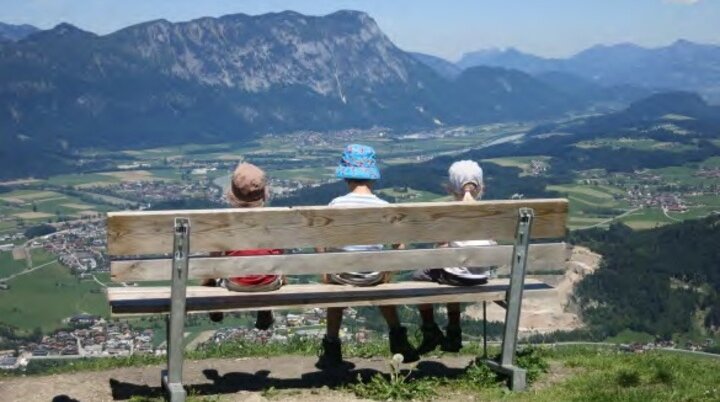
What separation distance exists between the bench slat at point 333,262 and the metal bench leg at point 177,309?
0.07m

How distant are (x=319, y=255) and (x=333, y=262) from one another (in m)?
0.12

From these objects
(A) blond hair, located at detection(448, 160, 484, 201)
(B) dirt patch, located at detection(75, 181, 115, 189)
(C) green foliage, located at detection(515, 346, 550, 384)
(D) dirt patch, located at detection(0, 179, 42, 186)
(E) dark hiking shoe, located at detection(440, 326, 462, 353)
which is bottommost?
(D) dirt patch, located at detection(0, 179, 42, 186)

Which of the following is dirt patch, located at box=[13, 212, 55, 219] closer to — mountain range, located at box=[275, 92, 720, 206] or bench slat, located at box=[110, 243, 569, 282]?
mountain range, located at box=[275, 92, 720, 206]

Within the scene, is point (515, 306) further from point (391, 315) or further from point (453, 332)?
point (391, 315)

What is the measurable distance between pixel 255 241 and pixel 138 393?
159cm

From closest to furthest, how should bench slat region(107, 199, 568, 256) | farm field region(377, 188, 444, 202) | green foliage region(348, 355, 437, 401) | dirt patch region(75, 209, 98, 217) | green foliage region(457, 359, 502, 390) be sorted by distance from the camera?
1. bench slat region(107, 199, 568, 256)
2. green foliage region(348, 355, 437, 401)
3. green foliage region(457, 359, 502, 390)
4. farm field region(377, 188, 444, 202)
5. dirt patch region(75, 209, 98, 217)

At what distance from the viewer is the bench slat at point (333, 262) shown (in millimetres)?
5551

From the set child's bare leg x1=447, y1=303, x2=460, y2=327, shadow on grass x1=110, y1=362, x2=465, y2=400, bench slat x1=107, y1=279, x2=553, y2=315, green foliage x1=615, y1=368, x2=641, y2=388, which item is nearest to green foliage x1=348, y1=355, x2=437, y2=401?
shadow on grass x1=110, y1=362, x2=465, y2=400

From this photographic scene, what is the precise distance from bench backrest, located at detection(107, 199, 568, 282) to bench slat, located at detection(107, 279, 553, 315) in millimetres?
223

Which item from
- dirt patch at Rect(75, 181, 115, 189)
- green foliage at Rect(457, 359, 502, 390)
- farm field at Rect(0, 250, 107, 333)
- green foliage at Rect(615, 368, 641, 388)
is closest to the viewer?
green foliage at Rect(457, 359, 502, 390)

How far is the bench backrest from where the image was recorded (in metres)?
5.50

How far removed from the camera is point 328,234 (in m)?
5.87

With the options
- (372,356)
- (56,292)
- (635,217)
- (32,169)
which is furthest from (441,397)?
(32,169)

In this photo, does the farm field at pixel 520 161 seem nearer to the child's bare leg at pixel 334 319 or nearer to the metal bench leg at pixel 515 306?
the child's bare leg at pixel 334 319
